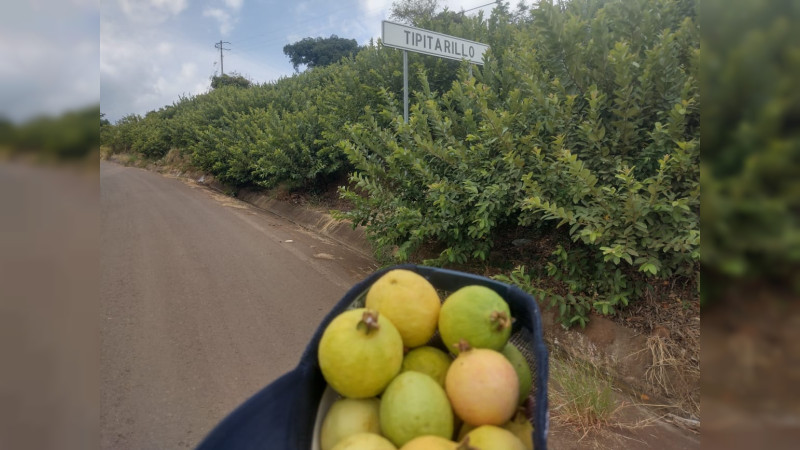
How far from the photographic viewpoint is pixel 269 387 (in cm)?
136

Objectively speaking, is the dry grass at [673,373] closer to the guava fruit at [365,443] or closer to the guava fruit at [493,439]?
the guava fruit at [493,439]

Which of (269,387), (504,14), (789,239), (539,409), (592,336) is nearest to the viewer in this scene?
(789,239)

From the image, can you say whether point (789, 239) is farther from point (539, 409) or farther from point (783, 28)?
point (539, 409)

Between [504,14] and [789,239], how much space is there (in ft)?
24.7

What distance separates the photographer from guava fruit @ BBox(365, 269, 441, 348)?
147 centimetres

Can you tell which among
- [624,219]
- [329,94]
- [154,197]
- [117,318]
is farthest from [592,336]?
[154,197]

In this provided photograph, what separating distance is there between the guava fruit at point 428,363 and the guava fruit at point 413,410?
98 mm

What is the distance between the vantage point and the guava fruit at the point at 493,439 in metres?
1.17

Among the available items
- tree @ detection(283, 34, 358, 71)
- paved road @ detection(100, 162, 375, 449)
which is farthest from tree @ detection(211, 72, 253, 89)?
paved road @ detection(100, 162, 375, 449)

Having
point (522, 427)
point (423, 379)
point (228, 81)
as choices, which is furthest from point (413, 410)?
point (228, 81)

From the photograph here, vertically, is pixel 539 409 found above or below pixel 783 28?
below

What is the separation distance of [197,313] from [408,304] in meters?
3.78

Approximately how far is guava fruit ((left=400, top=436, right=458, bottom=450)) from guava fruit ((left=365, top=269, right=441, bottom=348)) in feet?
1.13

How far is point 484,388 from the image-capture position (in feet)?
4.10
